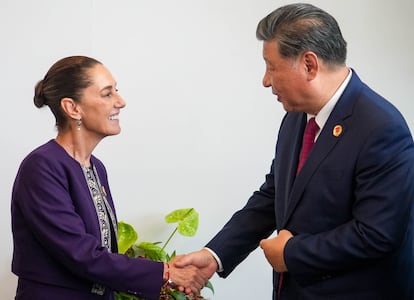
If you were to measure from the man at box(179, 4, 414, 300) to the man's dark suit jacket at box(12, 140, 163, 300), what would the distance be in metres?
0.48

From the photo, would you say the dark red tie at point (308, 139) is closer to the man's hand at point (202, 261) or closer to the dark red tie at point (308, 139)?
the dark red tie at point (308, 139)

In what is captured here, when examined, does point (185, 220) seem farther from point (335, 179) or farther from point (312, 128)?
point (335, 179)

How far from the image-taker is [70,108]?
1909mm

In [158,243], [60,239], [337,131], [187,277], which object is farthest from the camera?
[158,243]

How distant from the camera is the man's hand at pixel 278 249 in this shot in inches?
65.1

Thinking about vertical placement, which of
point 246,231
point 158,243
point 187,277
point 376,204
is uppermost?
point 376,204

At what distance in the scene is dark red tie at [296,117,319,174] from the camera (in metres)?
1.74

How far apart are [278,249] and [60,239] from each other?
0.64m

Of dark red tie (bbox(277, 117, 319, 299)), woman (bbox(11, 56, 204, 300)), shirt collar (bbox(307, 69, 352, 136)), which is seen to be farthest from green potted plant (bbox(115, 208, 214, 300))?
shirt collar (bbox(307, 69, 352, 136))

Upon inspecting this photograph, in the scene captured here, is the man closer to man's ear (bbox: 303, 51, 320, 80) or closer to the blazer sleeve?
man's ear (bbox: 303, 51, 320, 80)

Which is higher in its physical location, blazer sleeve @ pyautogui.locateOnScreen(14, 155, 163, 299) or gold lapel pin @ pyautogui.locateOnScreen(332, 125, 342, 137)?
gold lapel pin @ pyautogui.locateOnScreen(332, 125, 342, 137)

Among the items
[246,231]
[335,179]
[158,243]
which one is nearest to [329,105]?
[335,179]

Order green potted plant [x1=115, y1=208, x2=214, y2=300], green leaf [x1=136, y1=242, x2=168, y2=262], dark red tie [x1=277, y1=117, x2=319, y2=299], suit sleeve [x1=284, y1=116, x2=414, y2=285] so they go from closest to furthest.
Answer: suit sleeve [x1=284, y1=116, x2=414, y2=285] → dark red tie [x1=277, y1=117, x2=319, y2=299] → green potted plant [x1=115, y1=208, x2=214, y2=300] → green leaf [x1=136, y1=242, x2=168, y2=262]

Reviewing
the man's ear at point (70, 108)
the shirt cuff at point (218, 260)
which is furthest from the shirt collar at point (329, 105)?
the man's ear at point (70, 108)
